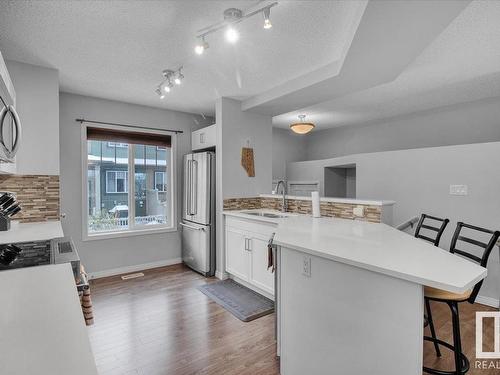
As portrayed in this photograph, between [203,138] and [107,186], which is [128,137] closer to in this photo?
[107,186]

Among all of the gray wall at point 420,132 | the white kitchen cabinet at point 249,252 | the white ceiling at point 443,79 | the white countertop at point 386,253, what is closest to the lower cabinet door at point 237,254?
the white kitchen cabinet at point 249,252

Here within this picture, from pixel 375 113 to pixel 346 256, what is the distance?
4.14 m

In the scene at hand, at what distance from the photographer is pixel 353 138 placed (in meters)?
6.02

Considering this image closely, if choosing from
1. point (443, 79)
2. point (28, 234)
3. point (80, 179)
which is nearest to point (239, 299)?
point (28, 234)

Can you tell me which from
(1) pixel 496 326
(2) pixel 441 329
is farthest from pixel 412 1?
(1) pixel 496 326

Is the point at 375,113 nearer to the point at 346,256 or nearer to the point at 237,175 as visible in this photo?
the point at 237,175

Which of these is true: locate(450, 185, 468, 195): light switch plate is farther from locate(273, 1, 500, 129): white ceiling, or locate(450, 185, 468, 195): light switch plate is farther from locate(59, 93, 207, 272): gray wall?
locate(59, 93, 207, 272): gray wall

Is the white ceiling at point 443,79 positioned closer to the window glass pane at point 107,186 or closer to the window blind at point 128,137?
the window blind at point 128,137

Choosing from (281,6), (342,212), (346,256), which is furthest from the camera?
(342,212)

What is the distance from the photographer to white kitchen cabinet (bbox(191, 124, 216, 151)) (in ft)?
13.5

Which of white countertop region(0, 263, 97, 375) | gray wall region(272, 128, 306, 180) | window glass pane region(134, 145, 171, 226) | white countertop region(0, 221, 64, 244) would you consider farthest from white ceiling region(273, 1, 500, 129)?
white countertop region(0, 221, 64, 244)

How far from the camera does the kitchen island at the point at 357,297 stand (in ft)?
4.10

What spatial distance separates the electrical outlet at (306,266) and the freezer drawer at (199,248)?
242 centimetres

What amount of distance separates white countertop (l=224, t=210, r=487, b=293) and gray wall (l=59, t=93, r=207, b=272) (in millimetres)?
2708
